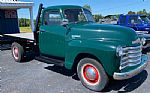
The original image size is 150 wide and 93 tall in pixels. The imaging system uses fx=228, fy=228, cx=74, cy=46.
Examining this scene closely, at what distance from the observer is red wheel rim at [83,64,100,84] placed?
5.76 meters

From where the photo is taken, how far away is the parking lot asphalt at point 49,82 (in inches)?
232

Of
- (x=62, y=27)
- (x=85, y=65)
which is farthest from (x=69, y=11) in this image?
(x=85, y=65)

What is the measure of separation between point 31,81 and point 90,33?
2314mm

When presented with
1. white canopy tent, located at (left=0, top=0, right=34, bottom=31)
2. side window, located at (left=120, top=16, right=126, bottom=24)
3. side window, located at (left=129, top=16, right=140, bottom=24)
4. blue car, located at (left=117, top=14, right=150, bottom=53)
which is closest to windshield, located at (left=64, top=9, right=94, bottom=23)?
blue car, located at (left=117, top=14, right=150, bottom=53)

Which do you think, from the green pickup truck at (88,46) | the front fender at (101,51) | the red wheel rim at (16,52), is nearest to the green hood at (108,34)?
the green pickup truck at (88,46)

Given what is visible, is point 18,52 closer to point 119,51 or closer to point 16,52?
point 16,52

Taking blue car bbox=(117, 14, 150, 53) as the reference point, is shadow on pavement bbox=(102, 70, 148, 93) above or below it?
below

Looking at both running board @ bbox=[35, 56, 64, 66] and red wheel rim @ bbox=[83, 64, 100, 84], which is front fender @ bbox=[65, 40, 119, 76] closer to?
red wheel rim @ bbox=[83, 64, 100, 84]

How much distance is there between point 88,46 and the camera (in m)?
5.69

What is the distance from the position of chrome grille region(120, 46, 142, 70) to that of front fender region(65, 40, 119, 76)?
0.18 meters

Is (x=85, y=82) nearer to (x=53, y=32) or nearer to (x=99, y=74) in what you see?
(x=99, y=74)

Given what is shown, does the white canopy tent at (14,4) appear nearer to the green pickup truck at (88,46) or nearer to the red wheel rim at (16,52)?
the red wheel rim at (16,52)

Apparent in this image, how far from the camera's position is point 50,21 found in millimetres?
7309

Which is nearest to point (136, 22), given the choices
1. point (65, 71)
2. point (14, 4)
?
point (65, 71)
